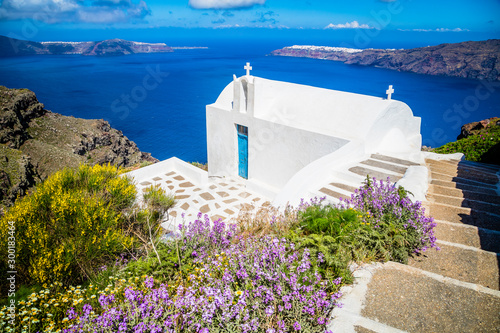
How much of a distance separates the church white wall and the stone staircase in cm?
386

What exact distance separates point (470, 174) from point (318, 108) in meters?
4.10

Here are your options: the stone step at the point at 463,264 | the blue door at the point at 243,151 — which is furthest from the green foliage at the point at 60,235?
the blue door at the point at 243,151

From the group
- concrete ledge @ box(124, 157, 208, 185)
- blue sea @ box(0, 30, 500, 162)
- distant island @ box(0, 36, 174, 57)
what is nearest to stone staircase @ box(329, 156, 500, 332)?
concrete ledge @ box(124, 157, 208, 185)

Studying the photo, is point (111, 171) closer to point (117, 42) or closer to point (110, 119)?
point (110, 119)

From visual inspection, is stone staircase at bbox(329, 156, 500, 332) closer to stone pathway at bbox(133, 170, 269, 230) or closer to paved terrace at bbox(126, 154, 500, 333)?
paved terrace at bbox(126, 154, 500, 333)

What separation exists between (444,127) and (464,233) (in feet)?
185

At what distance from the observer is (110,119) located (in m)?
55.0

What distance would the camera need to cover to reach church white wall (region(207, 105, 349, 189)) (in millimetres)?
8188

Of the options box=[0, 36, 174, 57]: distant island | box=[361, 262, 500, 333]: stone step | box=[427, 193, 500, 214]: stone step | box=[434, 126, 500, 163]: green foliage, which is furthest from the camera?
box=[0, 36, 174, 57]: distant island

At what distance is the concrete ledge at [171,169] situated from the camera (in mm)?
9609

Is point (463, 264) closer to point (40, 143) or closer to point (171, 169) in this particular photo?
point (171, 169)

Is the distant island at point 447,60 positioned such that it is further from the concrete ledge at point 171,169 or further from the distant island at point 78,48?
the distant island at point 78,48

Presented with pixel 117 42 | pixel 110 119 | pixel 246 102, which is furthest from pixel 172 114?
pixel 117 42

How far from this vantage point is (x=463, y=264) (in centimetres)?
315
